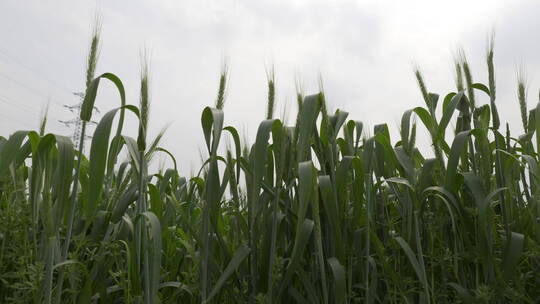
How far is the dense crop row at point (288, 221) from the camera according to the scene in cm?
121

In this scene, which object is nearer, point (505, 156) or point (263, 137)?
point (263, 137)

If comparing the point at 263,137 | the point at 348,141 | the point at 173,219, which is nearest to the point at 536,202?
the point at 348,141

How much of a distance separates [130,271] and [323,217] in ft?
2.09

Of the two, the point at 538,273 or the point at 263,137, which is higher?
the point at 263,137

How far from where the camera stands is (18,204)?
1.25m

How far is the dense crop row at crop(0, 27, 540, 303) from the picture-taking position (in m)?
1.21

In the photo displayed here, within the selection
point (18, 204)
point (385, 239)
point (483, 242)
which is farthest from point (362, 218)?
point (18, 204)

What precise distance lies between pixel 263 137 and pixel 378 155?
1.95 ft

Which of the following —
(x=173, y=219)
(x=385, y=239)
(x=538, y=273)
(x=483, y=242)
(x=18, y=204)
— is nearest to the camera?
(x=18, y=204)

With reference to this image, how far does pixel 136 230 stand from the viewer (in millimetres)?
1262

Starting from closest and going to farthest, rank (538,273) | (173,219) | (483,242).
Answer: (483,242) < (538,273) < (173,219)

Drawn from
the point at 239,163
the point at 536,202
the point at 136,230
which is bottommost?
the point at 136,230

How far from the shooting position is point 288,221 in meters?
1.52

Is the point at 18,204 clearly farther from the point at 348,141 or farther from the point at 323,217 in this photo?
the point at 348,141
